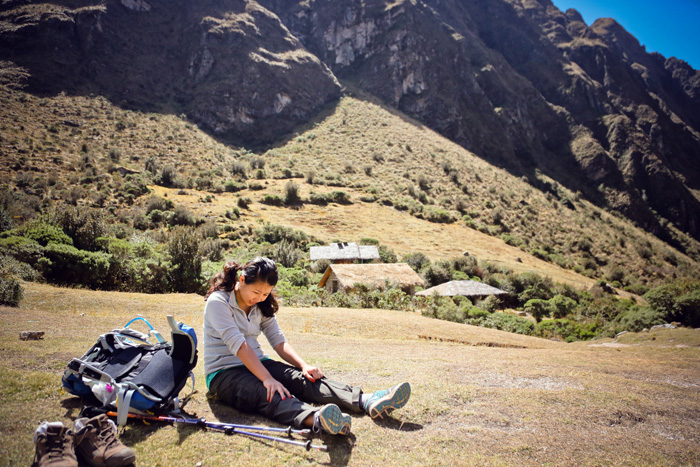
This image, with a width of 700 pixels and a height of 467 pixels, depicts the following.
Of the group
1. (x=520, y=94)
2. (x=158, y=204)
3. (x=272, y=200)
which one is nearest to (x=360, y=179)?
(x=272, y=200)

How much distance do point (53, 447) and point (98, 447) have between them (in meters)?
0.23

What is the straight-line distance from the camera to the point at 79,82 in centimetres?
4884

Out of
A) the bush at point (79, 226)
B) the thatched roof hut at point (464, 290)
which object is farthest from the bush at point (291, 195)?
the bush at point (79, 226)

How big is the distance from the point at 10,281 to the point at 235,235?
20.7 metres

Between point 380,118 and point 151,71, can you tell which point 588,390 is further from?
point 151,71

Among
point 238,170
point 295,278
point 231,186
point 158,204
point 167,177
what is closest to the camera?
point 295,278

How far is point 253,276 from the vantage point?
A: 3.04 meters

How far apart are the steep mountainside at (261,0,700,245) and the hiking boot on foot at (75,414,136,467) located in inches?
2815

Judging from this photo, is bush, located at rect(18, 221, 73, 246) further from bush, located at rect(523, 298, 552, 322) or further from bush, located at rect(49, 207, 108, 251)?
bush, located at rect(523, 298, 552, 322)

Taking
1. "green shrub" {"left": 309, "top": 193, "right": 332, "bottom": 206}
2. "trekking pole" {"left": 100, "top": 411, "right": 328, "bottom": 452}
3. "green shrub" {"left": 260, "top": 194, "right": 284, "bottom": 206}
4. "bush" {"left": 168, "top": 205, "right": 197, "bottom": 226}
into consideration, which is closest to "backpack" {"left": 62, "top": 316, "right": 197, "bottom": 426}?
A: "trekking pole" {"left": 100, "top": 411, "right": 328, "bottom": 452}

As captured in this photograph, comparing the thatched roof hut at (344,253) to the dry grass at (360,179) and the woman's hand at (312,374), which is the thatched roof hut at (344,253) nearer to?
the dry grass at (360,179)

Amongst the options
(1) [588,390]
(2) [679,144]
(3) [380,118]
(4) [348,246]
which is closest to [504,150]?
(3) [380,118]

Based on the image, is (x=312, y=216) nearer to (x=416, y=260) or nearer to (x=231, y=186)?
(x=231, y=186)

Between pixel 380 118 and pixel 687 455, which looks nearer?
pixel 687 455
